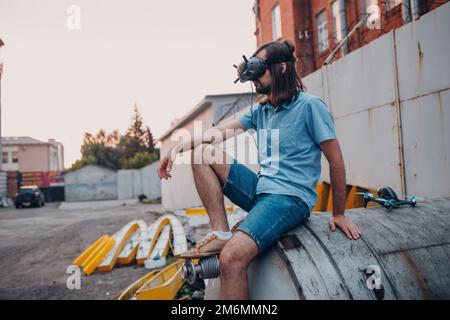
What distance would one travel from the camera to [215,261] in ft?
7.78

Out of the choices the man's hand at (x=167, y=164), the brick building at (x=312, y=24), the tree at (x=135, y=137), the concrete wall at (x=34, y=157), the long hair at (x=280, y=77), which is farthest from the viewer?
the tree at (x=135, y=137)

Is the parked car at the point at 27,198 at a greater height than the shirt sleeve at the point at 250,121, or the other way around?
the shirt sleeve at the point at 250,121

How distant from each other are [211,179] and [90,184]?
41.3 m

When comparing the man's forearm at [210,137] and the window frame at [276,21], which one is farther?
the window frame at [276,21]

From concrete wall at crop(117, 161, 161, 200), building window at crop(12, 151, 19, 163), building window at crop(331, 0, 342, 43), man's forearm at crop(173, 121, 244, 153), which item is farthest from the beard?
building window at crop(12, 151, 19, 163)

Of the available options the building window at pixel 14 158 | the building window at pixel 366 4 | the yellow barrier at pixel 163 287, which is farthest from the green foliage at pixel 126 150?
the yellow barrier at pixel 163 287

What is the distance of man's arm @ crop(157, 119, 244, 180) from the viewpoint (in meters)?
2.82

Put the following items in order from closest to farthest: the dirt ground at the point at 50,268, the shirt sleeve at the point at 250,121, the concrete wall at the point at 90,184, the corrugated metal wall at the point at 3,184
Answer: the shirt sleeve at the point at 250,121
the dirt ground at the point at 50,268
the corrugated metal wall at the point at 3,184
the concrete wall at the point at 90,184

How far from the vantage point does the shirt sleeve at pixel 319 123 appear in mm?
2402

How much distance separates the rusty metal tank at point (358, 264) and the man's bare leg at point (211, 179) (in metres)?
0.39

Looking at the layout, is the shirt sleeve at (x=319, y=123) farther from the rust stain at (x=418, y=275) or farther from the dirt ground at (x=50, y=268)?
the dirt ground at (x=50, y=268)

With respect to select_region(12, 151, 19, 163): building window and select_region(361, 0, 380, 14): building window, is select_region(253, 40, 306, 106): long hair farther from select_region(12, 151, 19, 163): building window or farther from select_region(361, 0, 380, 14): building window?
select_region(12, 151, 19, 163): building window

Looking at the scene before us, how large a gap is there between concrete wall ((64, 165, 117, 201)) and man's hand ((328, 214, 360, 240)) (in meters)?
41.2
